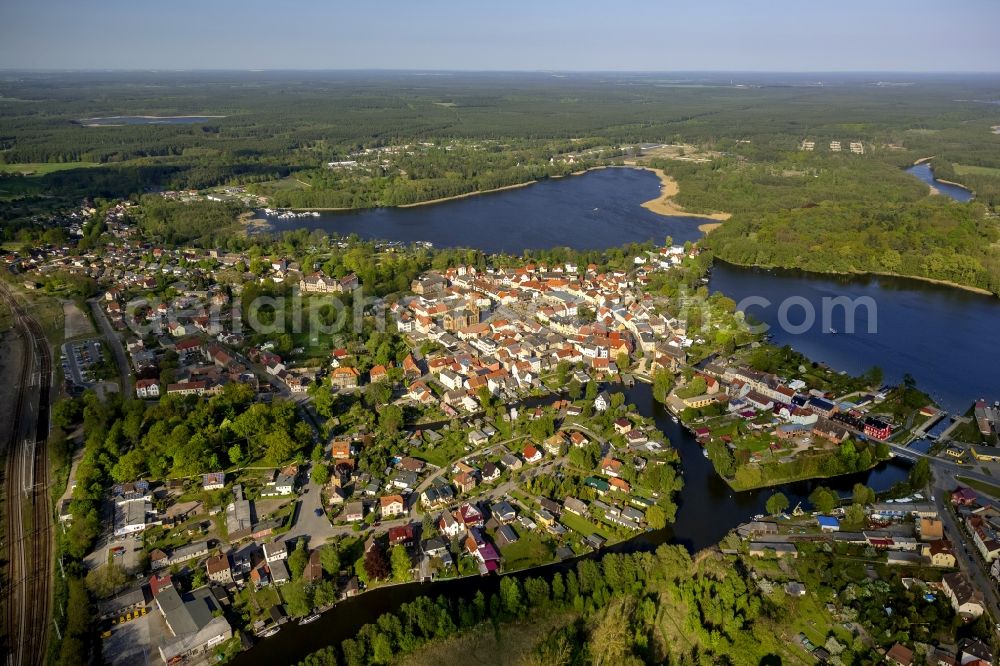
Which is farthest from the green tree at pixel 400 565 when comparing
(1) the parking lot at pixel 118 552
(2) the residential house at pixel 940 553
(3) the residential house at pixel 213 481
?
(2) the residential house at pixel 940 553

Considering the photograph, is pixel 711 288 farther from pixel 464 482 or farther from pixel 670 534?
pixel 464 482

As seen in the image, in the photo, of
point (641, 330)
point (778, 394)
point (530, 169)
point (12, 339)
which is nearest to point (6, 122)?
point (530, 169)

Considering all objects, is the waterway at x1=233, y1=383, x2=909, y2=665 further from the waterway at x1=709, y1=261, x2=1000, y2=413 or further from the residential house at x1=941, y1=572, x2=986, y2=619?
the waterway at x1=709, y1=261, x2=1000, y2=413

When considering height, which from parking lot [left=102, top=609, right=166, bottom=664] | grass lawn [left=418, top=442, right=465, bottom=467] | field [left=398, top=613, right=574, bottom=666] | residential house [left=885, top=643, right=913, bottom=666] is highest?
grass lawn [left=418, top=442, right=465, bottom=467]

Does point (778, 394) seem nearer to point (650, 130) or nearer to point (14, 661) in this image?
point (14, 661)

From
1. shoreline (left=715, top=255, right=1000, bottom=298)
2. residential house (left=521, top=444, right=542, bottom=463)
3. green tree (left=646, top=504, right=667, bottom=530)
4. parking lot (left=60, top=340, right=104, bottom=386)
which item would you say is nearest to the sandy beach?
shoreline (left=715, top=255, right=1000, bottom=298)

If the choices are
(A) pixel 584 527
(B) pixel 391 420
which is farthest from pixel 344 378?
(A) pixel 584 527

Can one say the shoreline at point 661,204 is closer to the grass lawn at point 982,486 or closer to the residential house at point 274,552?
the grass lawn at point 982,486
